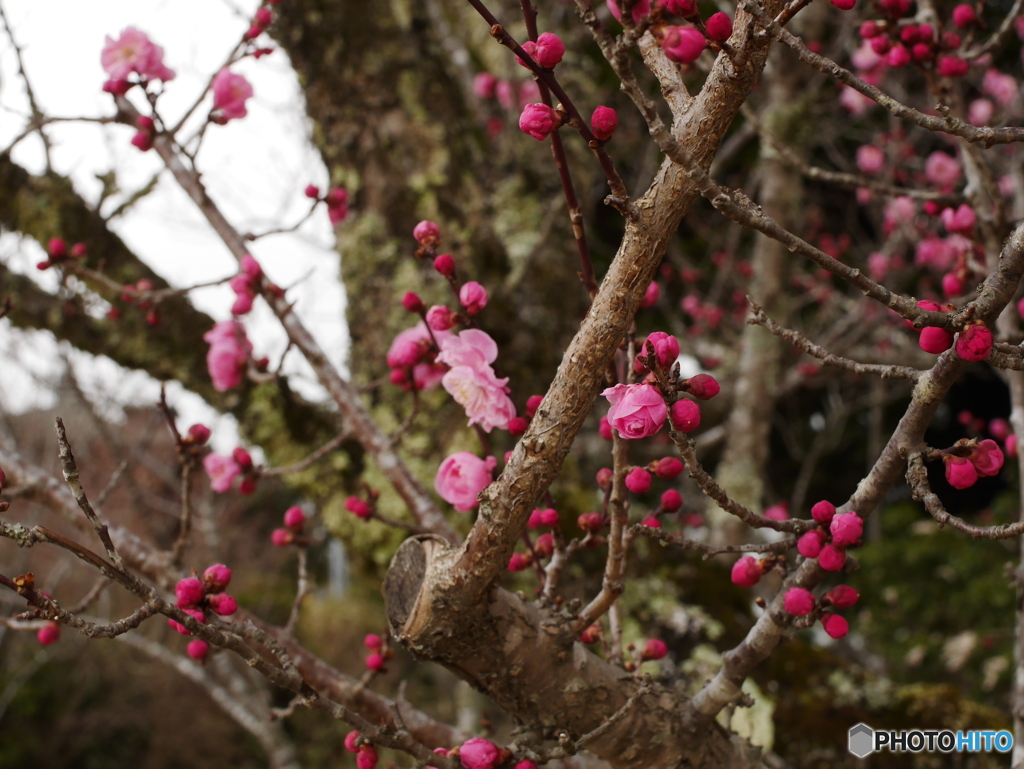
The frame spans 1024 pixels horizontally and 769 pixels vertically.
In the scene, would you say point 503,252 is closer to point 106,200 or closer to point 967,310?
point 106,200

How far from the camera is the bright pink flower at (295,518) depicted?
59.8 inches

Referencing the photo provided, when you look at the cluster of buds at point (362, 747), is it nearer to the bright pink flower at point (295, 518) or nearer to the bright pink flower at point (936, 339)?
the bright pink flower at point (295, 518)

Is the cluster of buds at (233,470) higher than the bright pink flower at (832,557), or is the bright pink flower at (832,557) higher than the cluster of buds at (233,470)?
the cluster of buds at (233,470)

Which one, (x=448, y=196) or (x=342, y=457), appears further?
(x=448, y=196)

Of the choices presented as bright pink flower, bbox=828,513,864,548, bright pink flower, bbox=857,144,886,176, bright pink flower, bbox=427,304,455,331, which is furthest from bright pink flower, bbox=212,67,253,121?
bright pink flower, bbox=857,144,886,176

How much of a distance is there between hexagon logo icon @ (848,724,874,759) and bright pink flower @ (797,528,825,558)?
48.4 inches

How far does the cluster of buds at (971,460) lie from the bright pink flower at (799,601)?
0.27 m

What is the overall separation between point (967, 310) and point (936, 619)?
16.7ft

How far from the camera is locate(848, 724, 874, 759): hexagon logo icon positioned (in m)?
1.90

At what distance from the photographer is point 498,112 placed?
3975 mm

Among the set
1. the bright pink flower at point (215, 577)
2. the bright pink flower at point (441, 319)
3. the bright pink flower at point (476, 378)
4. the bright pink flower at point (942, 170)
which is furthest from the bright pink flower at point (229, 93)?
the bright pink flower at point (942, 170)

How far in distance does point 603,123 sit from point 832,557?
687 millimetres

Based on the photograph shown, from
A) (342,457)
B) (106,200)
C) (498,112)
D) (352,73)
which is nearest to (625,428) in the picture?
(342,457)

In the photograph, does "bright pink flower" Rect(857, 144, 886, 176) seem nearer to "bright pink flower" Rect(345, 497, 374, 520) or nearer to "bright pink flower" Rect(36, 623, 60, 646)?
"bright pink flower" Rect(345, 497, 374, 520)
